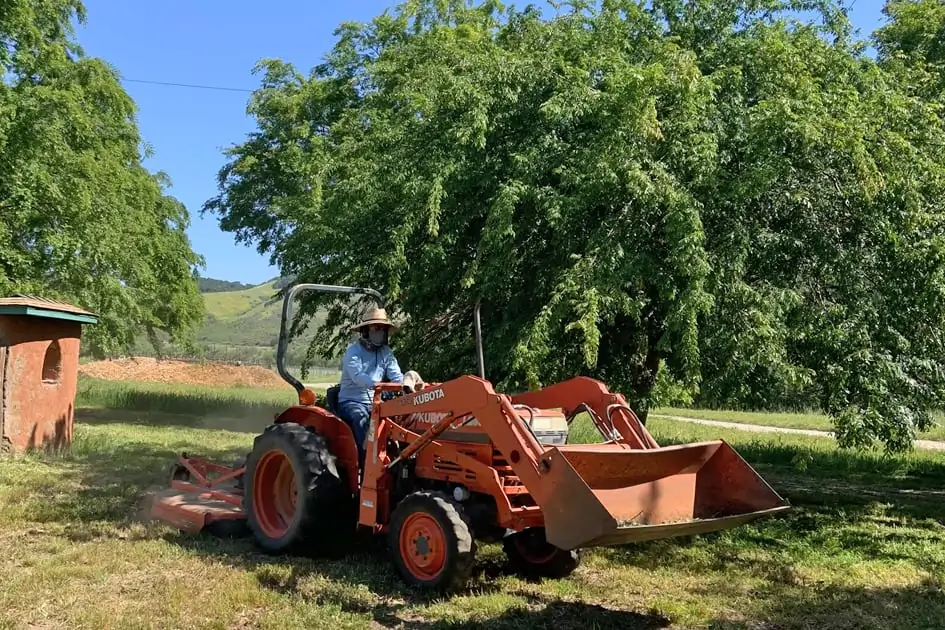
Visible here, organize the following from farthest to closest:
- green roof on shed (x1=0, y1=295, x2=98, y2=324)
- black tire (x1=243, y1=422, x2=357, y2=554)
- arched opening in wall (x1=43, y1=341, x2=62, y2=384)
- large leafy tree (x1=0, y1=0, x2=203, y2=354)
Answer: large leafy tree (x1=0, y1=0, x2=203, y2=354) → arched opening in wall (x1=43, y1=341, x2=62, y2=384) → green roof on shed (x1=0, y1=295, x2=98, y2=324) → black tire (x1=243, y1=422, x2=357, y2=554)

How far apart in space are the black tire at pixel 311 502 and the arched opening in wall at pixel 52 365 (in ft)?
22.5

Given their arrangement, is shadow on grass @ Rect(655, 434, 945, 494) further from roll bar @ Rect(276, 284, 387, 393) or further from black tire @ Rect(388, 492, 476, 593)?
black tire @ Rect(388, 492, 476, 593)

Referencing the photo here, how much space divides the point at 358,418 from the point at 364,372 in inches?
14.1

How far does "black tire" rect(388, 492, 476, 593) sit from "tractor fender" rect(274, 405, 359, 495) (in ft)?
2.75

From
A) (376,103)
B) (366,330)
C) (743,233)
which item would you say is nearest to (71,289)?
(376,103)

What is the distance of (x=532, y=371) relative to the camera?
273 inches

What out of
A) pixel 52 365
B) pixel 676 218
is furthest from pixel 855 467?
pixel 52 365

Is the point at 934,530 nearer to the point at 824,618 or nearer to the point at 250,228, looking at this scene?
the point at 824,618

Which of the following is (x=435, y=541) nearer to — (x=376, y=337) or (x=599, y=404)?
(x=599, y=404)

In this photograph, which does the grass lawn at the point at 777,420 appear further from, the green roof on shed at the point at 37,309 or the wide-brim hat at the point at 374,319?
the wide-brim hat at the point at 374,319

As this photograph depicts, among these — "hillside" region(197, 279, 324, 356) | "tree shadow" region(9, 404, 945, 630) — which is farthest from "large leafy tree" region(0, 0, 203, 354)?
"hillside" region(197, 279, 324, 356)

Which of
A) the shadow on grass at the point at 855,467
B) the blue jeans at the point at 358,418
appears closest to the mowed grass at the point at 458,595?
the blue jeans at the point at 358,418

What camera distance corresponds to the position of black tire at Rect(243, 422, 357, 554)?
611cm

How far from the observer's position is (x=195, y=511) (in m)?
6.96
